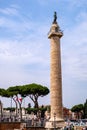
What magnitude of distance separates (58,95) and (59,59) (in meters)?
3.31

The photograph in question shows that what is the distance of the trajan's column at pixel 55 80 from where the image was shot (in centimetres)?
2608

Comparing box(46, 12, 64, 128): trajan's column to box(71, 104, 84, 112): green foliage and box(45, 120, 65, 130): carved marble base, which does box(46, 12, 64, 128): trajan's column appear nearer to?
box(45, 120, 65, 130): carved marble base

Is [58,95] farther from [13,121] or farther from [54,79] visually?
[13,121]

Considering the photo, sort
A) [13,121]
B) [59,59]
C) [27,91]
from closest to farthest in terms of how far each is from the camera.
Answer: [59,59] → [13,121] → [27,91]

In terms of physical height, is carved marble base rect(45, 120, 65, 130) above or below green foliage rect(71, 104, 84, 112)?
below

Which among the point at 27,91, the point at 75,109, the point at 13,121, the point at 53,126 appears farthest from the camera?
the point at 75,109

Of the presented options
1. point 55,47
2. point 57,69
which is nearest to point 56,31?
point 55,47

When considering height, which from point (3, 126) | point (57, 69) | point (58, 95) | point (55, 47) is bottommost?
point (3, 126)

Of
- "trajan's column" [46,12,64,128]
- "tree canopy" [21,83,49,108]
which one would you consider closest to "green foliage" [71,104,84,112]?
"tree canopy" [21,83,49,108]

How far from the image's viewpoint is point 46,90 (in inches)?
1854

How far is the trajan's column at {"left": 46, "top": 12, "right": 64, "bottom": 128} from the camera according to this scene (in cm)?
2608

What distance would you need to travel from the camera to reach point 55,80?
26812mm

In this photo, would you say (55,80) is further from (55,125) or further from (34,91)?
(34,91)

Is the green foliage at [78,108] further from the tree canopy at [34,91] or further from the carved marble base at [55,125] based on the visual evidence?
the carved marble base at [55,125]
